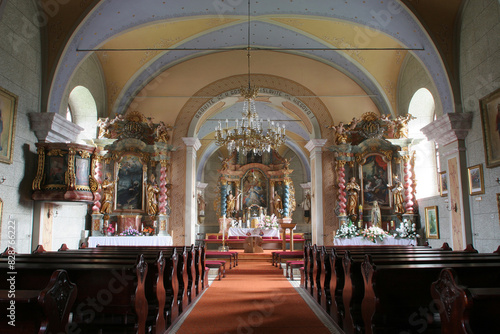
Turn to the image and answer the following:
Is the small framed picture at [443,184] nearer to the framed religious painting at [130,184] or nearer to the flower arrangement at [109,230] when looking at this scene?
the framed religious painting at [130,184]

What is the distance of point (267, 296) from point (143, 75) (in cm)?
917

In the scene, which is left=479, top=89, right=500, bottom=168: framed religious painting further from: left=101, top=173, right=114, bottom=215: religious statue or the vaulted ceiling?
left=101, top=173, right=114, bottom=215: religious statue

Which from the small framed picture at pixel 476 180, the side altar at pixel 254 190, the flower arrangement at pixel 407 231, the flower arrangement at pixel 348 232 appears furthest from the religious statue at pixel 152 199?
the side altar at pixel 254 190

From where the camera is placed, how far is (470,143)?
9.30m

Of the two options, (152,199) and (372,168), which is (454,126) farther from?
(152,199)

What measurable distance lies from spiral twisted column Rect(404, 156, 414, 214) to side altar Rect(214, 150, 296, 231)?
373 inches

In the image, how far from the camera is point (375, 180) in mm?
13953

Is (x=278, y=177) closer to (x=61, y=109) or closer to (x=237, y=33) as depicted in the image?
(x=237, y=33)

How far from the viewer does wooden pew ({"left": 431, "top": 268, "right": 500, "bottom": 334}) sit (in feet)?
8.13

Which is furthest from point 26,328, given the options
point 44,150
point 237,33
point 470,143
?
point 237,33

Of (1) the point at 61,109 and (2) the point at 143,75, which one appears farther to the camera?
(2) the point at 143,75

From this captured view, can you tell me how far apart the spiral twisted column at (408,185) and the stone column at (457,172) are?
322 centimetres

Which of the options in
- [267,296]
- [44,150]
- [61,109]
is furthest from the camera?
[61,109]

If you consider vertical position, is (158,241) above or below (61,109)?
below
